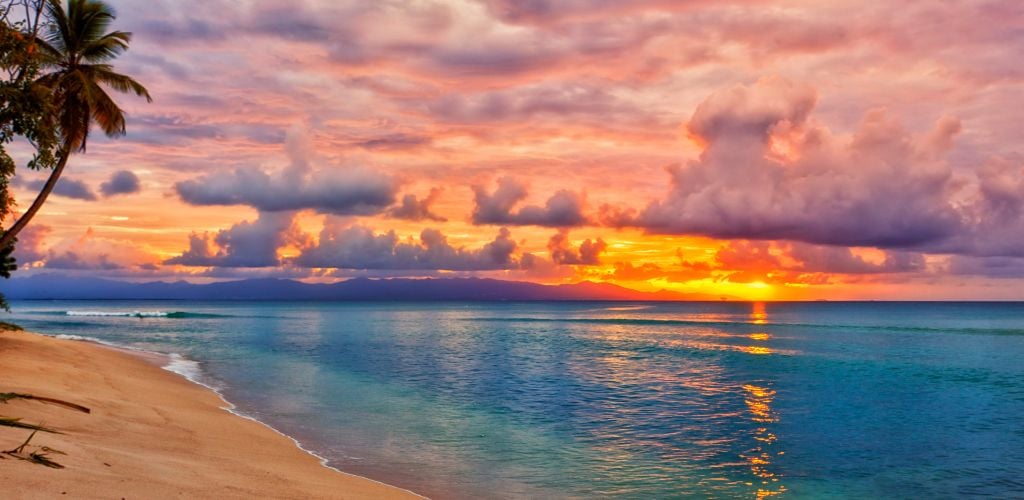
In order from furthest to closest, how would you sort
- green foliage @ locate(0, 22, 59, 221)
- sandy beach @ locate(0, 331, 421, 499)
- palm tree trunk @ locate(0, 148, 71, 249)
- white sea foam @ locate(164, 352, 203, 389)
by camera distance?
white sea foam @ locate(164, 352, 203, 389) < palm tree trunk @ locate(0, 148, 71, 249) < green foliage @ locate(0, 22, 59, 221) < sandy beach @ locate(0, 331, 421, 499)

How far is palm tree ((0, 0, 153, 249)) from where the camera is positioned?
88.5 feet

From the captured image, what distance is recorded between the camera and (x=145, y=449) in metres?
14.0

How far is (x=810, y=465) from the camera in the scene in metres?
19.0

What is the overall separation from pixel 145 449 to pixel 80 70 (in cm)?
2127

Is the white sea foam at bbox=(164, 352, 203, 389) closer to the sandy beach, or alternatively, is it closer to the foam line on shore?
the foam line on shore

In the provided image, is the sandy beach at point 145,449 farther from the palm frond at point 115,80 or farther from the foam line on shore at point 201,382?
the palm frond at point 115,80

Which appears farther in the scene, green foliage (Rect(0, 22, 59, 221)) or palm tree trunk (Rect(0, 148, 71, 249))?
palm tree trunk (Rect(0, 148, 71, 249))

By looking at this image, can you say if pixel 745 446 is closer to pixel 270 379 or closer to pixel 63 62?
pixel 270 379

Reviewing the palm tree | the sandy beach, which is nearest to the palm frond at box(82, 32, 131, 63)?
the palm tree

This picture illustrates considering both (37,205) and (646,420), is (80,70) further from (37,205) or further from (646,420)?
(646,420)

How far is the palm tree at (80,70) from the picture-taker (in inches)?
1062

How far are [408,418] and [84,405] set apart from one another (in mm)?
11087

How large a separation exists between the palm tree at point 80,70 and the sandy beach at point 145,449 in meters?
10.4

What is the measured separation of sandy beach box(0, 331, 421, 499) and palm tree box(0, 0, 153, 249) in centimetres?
1041
